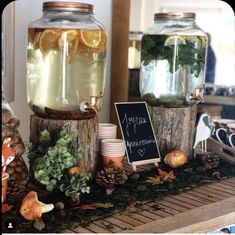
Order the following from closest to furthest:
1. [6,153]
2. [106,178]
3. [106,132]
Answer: [6,153] < [106,178] < [106,132]

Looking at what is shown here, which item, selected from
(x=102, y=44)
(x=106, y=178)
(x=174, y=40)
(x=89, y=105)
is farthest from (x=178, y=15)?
(x=106, y=178)

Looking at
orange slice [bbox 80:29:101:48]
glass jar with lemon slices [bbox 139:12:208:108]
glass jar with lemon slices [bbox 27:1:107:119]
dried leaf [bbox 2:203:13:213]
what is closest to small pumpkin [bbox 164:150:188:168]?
glass jar with lemon slices [bbox 139:12:208:108]

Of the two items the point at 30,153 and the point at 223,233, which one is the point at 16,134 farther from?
the point at 223,233

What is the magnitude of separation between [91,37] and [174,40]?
0.30 meters

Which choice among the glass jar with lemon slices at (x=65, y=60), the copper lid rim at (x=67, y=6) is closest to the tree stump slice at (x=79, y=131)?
the glass jar with lemon slices at (x=65, y=60)

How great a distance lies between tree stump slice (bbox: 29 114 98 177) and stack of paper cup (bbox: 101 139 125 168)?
3 cm

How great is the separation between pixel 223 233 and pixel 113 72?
729mm

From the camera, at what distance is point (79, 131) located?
1037 mm

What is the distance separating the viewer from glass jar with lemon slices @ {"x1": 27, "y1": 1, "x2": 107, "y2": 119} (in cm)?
100

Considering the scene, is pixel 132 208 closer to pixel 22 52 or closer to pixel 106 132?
pixel 106 132

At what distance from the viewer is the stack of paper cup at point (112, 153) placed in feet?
3.65

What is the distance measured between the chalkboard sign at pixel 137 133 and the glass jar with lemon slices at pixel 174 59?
0.09m

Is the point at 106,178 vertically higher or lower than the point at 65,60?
lower

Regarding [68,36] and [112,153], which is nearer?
[68,36]
